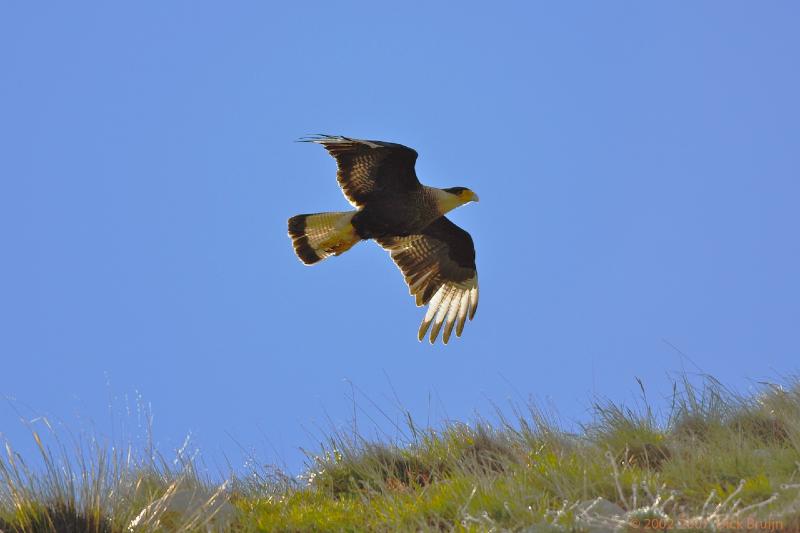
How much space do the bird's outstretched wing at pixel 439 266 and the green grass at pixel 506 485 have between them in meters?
3.54

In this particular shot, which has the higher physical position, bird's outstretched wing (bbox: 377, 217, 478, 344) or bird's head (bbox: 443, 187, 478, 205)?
bird's head (bbox: 443, 187, 478, 205)

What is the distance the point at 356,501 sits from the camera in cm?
631

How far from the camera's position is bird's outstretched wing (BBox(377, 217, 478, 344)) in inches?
421

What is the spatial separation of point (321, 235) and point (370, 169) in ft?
3.31

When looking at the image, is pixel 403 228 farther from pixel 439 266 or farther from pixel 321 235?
pixel 439 266

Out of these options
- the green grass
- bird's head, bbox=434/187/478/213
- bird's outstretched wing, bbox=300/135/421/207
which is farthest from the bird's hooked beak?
the green grass

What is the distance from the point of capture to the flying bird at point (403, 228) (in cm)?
949

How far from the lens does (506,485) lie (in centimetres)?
537

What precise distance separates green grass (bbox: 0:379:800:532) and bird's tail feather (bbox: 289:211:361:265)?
10.5 ft

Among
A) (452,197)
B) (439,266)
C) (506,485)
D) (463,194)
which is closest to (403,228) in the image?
(452,197)

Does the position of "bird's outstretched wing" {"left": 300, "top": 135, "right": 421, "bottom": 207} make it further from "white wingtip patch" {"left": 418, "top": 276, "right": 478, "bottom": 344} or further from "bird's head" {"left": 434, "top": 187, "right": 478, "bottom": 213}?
"white wingtip patch" {"left": 418, "top": 276, "right": 478, "bottom": 344}

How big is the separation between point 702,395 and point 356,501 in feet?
8.18

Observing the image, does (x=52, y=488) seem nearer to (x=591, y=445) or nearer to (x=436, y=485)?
(x=436, y=485)

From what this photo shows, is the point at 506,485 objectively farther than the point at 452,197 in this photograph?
No
